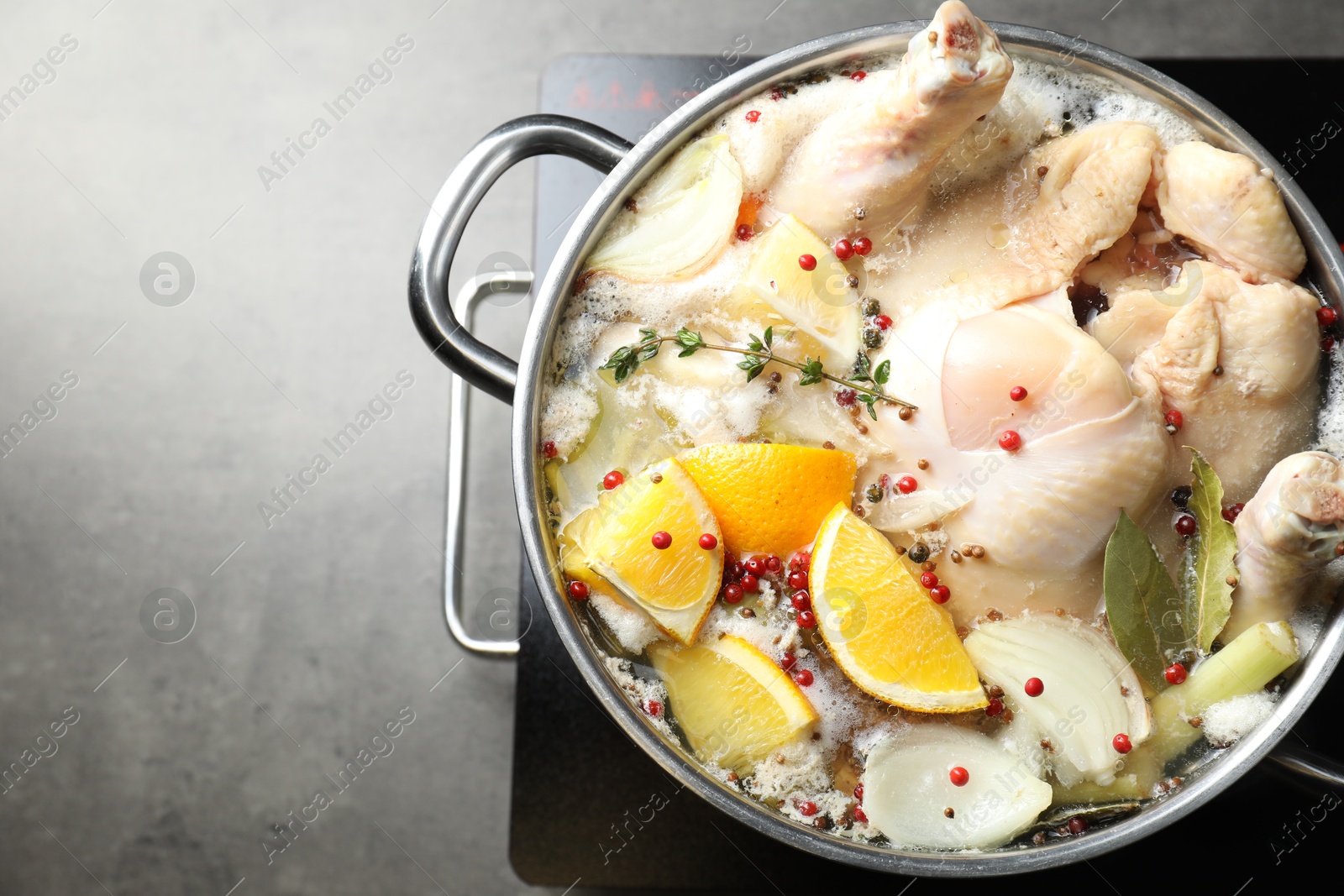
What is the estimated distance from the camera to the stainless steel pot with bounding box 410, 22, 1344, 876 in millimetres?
1219

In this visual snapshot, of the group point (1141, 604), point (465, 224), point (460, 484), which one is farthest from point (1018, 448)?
point (460, 484)

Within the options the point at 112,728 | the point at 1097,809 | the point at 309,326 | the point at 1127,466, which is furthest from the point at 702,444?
the point at 112,728

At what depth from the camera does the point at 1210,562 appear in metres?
1.31

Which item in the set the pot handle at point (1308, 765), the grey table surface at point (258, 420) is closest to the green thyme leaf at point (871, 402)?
the pot handle at point (1308, 765)

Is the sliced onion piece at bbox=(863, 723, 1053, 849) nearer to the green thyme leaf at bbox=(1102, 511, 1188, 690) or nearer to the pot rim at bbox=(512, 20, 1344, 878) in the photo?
the pot rim at bbox=(512, 20, 1344, 878)

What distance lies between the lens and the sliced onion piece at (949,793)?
128 centimetres

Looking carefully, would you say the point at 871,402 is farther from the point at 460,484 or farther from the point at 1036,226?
the point at 460,484

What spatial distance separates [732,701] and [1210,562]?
28.3 inches

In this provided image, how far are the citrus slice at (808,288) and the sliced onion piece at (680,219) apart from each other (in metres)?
0.07

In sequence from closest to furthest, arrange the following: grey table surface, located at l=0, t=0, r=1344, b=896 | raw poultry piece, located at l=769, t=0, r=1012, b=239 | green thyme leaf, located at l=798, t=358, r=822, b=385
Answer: raw poultry piece, located at l=769, t=0, r=1012, b=239
green thyme leaf, located at l=798, t=358, r=822, b=385
grey table surface, located at l=0, t=0, r=1344, b=896

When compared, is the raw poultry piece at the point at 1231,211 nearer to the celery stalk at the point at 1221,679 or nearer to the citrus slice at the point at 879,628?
the celery stalk at the point at 1221,679

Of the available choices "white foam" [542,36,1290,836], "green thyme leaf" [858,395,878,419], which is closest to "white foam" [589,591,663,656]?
"white foam" [542,36,1290,836]

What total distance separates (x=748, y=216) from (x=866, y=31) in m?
0.31

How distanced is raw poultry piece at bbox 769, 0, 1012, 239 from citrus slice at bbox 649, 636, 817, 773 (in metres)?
0.66
